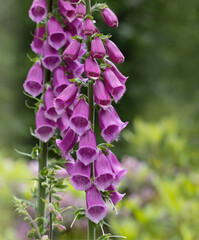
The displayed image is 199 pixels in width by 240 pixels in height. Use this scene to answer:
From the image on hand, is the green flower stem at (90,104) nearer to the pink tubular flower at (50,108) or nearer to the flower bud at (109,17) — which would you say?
the flower bud at (109,17)

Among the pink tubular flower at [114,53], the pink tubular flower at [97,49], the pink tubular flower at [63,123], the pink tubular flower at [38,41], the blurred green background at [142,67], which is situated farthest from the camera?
the blurred green background at [142,67]

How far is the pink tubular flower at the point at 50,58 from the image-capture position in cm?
157

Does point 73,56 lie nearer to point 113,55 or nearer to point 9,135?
point 113,55

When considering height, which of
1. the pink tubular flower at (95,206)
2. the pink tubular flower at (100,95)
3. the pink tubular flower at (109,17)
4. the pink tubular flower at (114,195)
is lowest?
the pink tubular flower at (95,206)

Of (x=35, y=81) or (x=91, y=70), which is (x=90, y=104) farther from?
(x=35, y=81)

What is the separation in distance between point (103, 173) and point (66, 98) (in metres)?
0.27

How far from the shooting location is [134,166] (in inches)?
156

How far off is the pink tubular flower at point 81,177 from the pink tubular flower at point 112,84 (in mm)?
248

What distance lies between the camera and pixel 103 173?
4.36ft

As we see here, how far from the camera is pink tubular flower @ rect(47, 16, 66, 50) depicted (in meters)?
1.56

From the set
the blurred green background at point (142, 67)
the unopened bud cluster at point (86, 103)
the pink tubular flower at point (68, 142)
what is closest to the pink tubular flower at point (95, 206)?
the unopened bud cluster at point (86, 103)

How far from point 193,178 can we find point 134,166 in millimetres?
622

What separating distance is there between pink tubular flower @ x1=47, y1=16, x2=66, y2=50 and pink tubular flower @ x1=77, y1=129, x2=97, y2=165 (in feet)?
1.31

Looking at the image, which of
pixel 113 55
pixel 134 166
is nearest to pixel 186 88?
pixel 134 166
